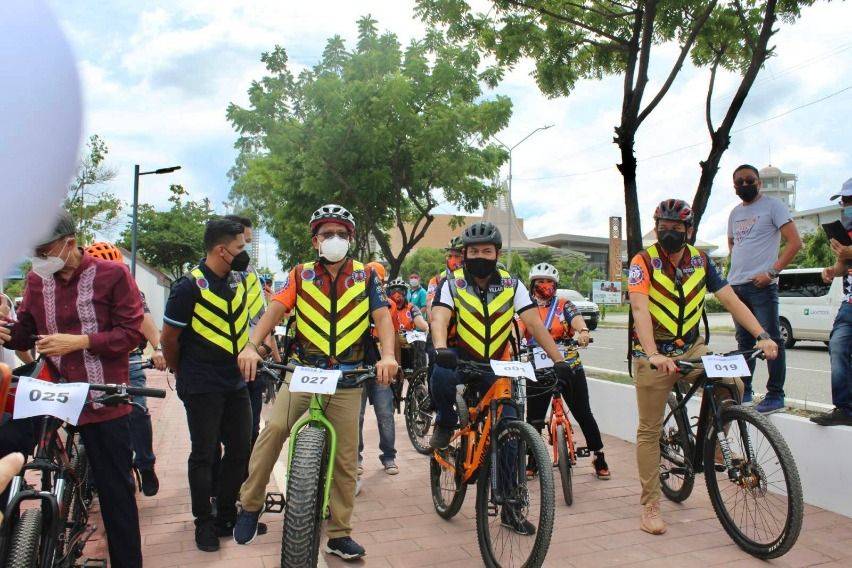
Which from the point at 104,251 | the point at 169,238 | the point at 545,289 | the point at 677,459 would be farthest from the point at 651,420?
the point at 169,238

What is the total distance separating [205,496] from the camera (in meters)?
4.41

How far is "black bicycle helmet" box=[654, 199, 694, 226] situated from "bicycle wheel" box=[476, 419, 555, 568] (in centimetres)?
171

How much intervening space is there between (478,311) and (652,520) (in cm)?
172

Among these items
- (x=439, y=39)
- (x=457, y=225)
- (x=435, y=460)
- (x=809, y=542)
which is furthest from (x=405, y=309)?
(x=457, y=225)

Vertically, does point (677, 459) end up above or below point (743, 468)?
below

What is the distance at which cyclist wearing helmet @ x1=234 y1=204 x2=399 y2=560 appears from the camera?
4062mm

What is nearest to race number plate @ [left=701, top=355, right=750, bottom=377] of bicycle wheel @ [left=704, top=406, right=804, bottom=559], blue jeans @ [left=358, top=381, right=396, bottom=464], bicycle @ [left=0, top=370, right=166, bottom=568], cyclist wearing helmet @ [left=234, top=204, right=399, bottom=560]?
bicycle wheel @ [left=704, top=406, right=804, bottom=559]

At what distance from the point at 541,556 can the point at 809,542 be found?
191 centimetres

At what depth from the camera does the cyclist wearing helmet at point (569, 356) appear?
19.4ft

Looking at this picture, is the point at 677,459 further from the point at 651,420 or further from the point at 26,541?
the point at 26,541

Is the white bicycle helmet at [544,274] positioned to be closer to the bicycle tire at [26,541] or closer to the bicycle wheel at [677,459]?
the bicycle wheel at [677,459]

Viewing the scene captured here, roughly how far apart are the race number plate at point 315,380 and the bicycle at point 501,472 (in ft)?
2.81

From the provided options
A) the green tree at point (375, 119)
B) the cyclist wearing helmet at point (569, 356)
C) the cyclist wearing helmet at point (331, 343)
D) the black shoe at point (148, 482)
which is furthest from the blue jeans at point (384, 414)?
the green tree at point (375, 119)

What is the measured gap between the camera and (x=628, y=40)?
9.09 meters
